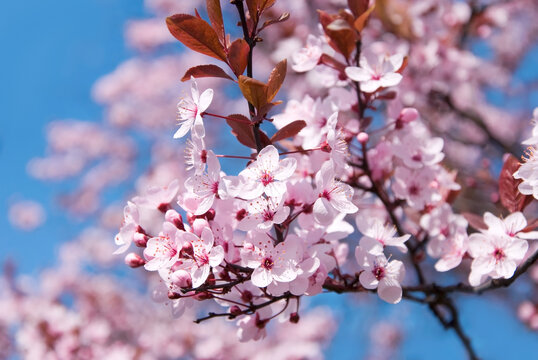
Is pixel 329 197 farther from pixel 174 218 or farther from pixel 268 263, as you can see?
pixel 174 218

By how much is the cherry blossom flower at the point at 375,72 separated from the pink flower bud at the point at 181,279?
76 cm

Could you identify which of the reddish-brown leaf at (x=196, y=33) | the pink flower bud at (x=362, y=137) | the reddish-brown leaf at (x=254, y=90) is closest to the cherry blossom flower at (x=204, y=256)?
the reddish-brown leaf at (x=254, y=90)

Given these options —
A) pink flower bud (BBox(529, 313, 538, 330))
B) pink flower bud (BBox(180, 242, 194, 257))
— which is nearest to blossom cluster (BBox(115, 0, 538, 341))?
pink flower bud (BBox(180, 242, 194, 257))

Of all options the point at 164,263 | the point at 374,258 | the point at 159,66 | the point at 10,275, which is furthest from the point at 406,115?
the point at 159,66

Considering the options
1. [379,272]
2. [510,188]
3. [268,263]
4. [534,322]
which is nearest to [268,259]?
[268,263]

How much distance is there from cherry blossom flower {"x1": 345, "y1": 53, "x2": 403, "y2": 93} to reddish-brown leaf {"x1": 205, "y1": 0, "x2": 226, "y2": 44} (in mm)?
426

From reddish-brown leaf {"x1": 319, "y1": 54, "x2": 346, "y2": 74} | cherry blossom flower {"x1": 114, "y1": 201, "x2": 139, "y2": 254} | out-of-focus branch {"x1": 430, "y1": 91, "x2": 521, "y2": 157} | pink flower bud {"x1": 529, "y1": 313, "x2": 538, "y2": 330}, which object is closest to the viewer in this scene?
cherry blossom flower {"x1": 114, "y1": 201, "x2": 139, "y2": 254}

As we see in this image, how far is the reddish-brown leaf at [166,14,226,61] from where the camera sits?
3.49ft

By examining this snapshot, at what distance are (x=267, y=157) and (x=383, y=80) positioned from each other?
0.54 metres

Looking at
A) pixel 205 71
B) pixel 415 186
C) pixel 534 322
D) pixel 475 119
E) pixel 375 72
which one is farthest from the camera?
pixel 475 119

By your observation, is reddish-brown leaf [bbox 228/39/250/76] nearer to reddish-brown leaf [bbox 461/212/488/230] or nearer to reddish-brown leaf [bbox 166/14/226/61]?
reddish-brown leaf [bbox 166/14/226/61]

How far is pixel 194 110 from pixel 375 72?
24.1 inches

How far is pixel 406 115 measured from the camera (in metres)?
1.49

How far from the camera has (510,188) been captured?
131 centimetres
